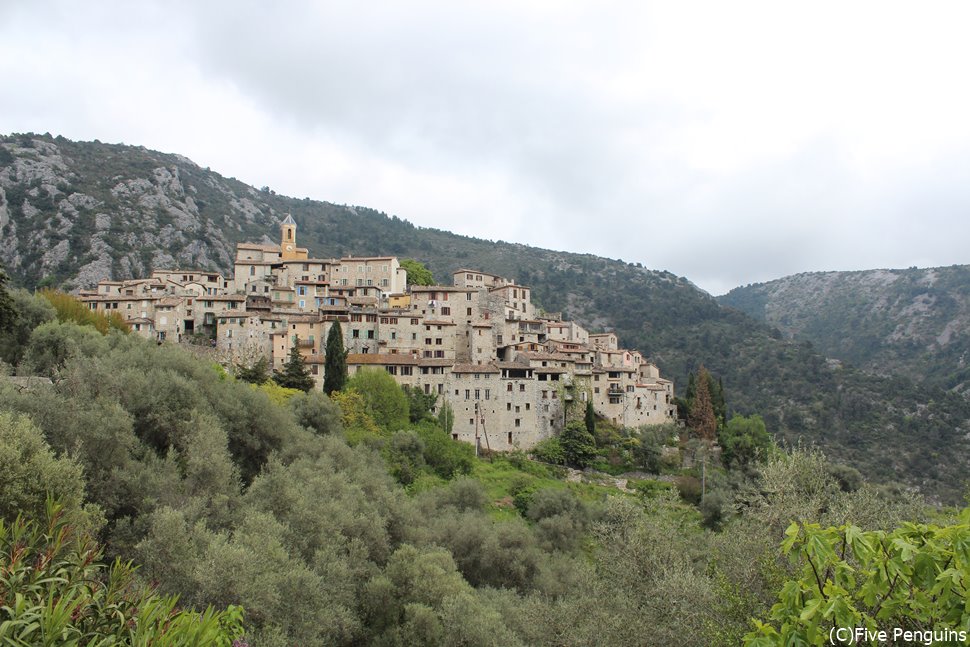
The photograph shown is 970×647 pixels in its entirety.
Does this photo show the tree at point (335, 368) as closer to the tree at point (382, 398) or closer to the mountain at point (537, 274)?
the tree at point (382, 398)

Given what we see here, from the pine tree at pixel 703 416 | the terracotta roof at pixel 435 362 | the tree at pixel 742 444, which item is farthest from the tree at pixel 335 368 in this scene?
the tree at pixel 742 444

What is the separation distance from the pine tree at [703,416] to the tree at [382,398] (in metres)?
29.9

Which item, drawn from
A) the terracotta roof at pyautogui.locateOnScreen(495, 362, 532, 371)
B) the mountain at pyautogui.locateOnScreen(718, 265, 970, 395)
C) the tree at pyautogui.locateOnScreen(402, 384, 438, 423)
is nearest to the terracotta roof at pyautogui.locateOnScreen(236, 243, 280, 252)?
the tree at pyautogui.locateOnScreen(402, 384, 438, 423)

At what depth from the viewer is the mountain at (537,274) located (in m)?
92.6

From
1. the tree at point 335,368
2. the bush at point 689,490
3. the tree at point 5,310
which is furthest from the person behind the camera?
the bush at point 689,490

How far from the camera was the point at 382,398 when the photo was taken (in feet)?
162

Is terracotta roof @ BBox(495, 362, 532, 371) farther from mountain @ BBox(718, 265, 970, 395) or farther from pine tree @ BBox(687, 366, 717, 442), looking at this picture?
mountain @ BBox(718, 265, 970, 395)

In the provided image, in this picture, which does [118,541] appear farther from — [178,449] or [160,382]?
[160,382]

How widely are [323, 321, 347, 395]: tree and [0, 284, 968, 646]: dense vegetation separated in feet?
26.9

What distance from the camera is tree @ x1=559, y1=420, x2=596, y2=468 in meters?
54.3

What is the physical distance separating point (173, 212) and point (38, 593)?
132 metres

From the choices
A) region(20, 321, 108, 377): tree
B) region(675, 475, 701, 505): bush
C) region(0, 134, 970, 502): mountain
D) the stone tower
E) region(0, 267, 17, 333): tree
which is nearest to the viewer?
region(20, 321, 108, 377): tree

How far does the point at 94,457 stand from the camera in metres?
20.9

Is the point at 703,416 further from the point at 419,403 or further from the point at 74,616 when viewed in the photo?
the point at 74,616
